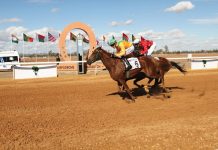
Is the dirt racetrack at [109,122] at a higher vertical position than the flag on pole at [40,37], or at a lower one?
lower

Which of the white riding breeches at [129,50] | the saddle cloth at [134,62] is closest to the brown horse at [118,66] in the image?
the saddle cloth at [134,62]

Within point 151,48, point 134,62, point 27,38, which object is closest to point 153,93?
point 151,48

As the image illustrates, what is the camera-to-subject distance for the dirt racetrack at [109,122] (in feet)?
20.0

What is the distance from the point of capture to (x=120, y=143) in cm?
607

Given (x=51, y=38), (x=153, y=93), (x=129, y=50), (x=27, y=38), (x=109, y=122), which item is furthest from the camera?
(x=27, y=38)

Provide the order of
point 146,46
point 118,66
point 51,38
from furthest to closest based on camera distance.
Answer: point 51,38 < point 146,46 < point 118,66

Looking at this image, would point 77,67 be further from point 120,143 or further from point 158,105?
point 120,143

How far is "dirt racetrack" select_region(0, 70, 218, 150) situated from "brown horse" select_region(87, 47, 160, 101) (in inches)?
27.2

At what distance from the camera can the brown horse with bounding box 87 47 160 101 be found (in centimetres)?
1063

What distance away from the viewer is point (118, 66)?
10664mm

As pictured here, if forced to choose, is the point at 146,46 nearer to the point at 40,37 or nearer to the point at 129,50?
the point at 129,50

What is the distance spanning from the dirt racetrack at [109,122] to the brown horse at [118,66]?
0.69m

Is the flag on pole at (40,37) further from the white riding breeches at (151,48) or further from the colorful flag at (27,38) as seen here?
the white riding breeches at (151,48)

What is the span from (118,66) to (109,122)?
10.5 ft
